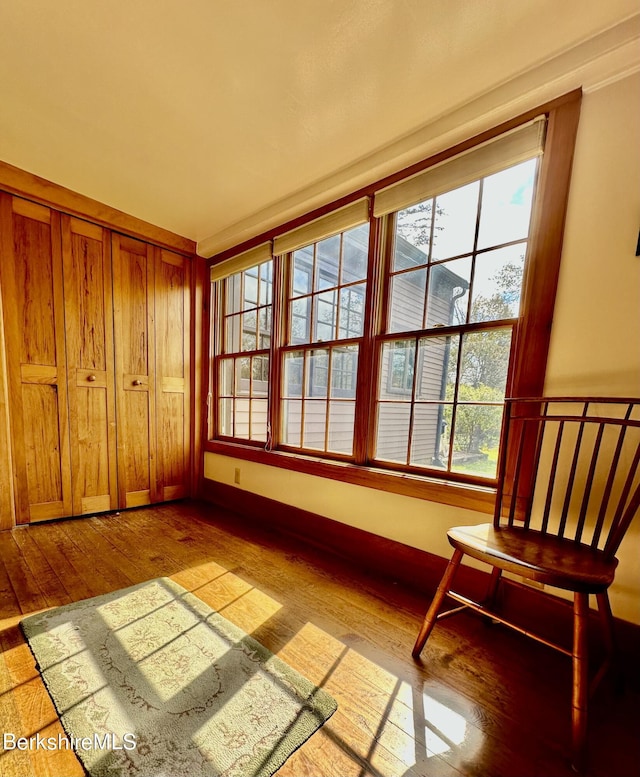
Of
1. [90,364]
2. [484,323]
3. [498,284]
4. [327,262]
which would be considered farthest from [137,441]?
[498,284]

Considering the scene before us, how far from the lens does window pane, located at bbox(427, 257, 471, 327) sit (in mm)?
1574

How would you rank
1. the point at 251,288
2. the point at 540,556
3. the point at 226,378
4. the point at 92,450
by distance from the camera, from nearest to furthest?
the point at 540,556 < the point at 92,450 < the point at 251,288 < the point at 226,378

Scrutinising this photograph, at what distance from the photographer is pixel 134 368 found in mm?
2633

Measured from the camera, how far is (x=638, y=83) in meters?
1.13

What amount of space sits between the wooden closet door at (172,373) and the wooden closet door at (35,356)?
0.67 meters

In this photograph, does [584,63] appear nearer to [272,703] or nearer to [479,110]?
[479,110]

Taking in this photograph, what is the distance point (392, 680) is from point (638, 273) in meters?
1.68

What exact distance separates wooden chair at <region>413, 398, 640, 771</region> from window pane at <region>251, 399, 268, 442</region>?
1743 mm

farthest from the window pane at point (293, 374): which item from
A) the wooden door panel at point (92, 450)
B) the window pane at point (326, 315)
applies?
the wooden door panel at point (92, 450)

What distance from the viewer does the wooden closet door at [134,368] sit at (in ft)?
8.34

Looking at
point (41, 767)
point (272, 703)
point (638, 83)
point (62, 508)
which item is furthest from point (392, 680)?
point (62, 508)

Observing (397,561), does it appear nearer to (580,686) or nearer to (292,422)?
(580,686)

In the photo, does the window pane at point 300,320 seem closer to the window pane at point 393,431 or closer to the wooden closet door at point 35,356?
the window pane at point 393,431

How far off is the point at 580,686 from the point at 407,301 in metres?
1.64
